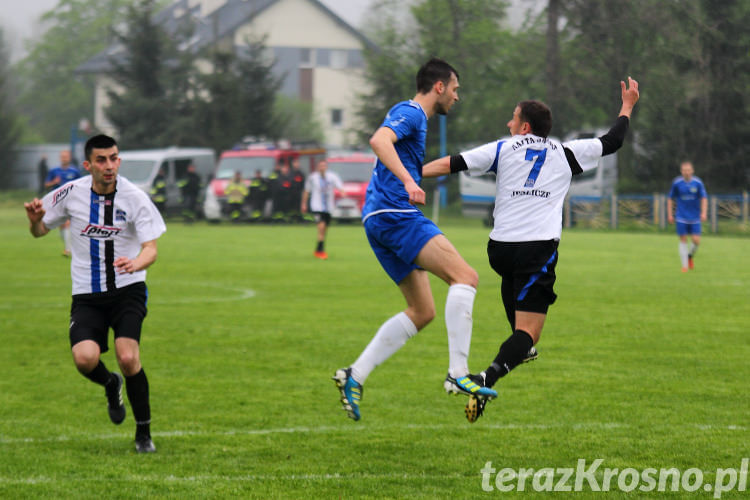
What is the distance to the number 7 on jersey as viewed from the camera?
22.1 ft

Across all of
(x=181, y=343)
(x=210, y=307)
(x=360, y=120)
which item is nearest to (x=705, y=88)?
(x=360, y=120)

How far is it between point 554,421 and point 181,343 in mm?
5124

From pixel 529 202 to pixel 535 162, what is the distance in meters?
0.24

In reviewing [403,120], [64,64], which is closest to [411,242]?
[403,120]

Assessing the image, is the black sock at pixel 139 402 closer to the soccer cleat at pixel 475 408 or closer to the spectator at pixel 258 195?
the soccer cleat at pixel 475 408

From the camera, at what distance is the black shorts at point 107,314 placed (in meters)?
7.12

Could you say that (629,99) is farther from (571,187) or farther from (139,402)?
(571,187)

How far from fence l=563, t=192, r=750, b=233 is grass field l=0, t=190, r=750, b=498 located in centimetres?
1950

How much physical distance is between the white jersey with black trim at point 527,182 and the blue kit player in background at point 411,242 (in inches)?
15.7

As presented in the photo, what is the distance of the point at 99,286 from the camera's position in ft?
23.4

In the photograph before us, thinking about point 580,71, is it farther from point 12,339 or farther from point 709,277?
point 12,339

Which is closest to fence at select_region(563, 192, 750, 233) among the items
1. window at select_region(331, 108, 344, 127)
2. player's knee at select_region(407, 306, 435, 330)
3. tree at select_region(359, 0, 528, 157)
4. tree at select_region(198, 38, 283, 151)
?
tree at select_region(359, 0, 528, 157)

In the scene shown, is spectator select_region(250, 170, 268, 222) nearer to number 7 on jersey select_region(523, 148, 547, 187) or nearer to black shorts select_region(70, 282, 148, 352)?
black shorts select_region(70, 282, 148, 352)

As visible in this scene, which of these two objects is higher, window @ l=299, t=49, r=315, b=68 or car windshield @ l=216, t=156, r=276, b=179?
window @ l=299, t=49, r=315, b=68
